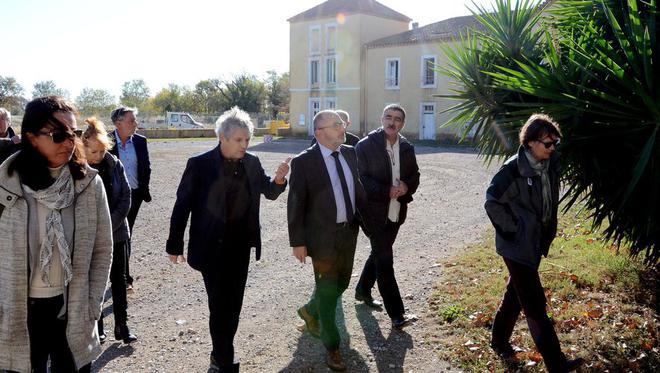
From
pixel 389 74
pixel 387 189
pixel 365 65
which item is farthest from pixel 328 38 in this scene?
pixel 387 189

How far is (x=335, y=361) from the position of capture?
173 inches

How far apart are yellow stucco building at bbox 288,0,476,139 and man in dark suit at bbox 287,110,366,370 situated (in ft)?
116

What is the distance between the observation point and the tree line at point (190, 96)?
222ft

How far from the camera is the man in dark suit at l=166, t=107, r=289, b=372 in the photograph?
→ 4.09 meters

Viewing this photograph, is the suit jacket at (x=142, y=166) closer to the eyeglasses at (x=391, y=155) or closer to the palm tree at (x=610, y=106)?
the eyeglasses at (x=391, y=155)

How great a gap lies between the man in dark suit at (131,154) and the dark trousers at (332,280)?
102 inches

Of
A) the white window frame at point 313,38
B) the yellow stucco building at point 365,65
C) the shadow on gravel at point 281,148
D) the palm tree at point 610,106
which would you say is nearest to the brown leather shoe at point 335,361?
the palm tree at point 610,106

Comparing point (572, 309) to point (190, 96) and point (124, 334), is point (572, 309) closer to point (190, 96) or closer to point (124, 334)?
point (124, 334)

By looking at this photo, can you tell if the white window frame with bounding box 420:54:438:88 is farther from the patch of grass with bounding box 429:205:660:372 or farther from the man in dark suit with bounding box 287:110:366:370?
the man in dark suit with bounding box 287:110:366:370

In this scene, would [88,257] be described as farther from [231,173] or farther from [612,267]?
[612,267]

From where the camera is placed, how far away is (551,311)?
543 centimetres

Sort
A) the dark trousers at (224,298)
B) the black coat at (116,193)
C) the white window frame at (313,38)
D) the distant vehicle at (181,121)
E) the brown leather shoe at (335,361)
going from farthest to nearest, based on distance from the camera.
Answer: the distant vehicle at (181,121) < the white window frame at (313,38) < the black coat at (116,193) < the brown leather shoe at (335,361) < the dark trousers at (224,298)

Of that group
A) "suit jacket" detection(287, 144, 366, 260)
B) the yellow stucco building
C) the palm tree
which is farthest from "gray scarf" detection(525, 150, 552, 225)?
the yellow stucco building

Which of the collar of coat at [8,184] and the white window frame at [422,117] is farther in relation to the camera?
the white window frame at [422,117]
